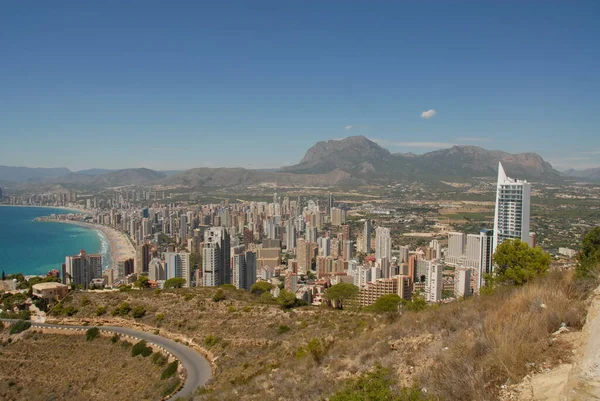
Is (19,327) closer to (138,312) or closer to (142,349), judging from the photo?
(138,312)

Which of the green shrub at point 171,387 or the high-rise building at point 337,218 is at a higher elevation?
the green shrub at point 171,387

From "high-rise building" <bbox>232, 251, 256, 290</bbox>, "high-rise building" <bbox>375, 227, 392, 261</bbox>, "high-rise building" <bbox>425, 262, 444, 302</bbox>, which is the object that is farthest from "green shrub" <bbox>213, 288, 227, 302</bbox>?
"high-rise building" <bbox>375, 227, 392, 261</bbox>

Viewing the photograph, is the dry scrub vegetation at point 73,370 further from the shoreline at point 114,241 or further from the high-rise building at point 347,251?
the high-rise building at point 347,251

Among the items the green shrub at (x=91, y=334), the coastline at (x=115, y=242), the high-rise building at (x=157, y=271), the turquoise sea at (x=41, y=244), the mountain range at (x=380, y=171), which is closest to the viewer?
the green shrub at (x=91, y=334)

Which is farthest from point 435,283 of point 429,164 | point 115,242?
point 429,164

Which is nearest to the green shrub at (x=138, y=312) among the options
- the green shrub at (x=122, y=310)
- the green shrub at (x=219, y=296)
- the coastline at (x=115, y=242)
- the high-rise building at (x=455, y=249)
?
the green shrub at (x=122, y=310)

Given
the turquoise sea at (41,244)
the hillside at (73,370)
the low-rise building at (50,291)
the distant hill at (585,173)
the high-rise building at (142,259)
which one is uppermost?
the distant hill at (585,173)
